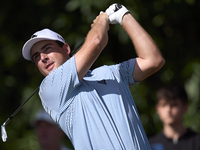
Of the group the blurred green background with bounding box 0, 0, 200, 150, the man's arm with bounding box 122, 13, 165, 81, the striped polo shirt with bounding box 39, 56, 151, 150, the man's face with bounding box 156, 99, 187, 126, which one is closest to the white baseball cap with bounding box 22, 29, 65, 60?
the striped polo shirt with bounding box 39, 56, 151, 150

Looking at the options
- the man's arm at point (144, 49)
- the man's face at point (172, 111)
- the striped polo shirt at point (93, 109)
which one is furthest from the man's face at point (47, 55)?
the man's face at point (172, 111)

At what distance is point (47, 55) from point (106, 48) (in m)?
2.37

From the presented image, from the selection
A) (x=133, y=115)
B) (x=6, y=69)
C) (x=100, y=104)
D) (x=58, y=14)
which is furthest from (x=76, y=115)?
(x=6, y=69)

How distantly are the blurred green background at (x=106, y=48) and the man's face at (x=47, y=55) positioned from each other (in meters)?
1.91

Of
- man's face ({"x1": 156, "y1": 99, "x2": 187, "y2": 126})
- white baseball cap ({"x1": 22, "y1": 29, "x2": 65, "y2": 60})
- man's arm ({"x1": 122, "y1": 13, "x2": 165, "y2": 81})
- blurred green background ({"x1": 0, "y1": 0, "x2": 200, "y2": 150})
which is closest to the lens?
man's arm ({"x1": 122, "y1": 13, "x2": 165, "y2": 81})

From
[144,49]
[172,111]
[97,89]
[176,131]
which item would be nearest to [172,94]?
[172,111]

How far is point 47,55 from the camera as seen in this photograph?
223 centimetres

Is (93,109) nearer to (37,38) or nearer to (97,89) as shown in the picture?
(97,89)

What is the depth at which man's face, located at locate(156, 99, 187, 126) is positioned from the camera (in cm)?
316

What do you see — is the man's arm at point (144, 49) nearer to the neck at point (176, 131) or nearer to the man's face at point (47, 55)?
the man's face at point (47, 55)

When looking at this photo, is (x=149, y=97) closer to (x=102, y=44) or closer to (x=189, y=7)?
(x=189, y=7)

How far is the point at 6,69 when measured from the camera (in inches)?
188

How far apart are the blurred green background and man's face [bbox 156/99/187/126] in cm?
119

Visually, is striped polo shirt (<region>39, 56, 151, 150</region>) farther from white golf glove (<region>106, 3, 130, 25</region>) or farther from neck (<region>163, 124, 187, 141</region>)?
neck (<region>163, 124, 187, 141</region>)
